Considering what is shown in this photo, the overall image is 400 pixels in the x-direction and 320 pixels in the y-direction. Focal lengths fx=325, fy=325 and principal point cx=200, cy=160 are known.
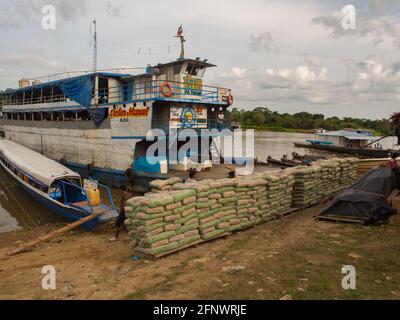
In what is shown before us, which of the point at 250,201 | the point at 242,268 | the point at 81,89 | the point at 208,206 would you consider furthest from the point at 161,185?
the point at 81,89

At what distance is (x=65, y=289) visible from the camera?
236 inches

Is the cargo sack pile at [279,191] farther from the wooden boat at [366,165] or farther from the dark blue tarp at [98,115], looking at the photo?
the dark blue tarp at [98,115]

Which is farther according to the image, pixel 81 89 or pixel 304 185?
pixel 81 89

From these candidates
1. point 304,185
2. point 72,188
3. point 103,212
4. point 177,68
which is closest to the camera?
point 304,185

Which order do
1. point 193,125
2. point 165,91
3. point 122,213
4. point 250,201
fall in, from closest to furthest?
point 250,201
point 122,213
point 165,91
point 193,125

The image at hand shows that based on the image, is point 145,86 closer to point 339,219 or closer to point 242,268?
point 339,219

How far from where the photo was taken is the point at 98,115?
A: 18953mm

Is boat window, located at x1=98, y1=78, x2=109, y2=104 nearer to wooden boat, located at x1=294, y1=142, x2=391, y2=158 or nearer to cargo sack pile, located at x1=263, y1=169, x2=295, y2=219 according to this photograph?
cargo sack pile, located at x1=263, y1=169, x2=295, y2=219

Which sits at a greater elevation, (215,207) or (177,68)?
(177,68)

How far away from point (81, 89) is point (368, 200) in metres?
16.7

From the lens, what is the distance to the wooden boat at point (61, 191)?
39.2 ft
